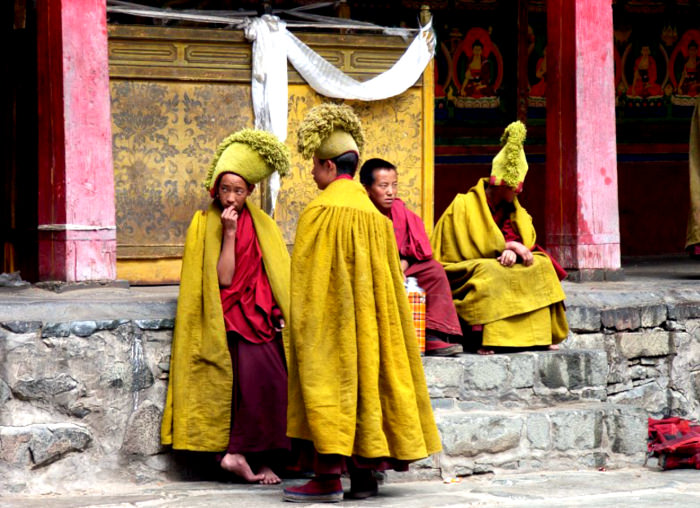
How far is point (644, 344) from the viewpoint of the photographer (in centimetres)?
789

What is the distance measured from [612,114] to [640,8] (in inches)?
110

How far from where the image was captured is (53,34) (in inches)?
277

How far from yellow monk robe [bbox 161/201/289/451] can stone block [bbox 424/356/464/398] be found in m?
1.00

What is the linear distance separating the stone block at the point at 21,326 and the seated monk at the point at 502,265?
2.37 m

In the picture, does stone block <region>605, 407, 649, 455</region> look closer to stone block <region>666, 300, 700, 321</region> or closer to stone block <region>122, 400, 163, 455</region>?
stone block <region>666, 300, 700, 321</region>

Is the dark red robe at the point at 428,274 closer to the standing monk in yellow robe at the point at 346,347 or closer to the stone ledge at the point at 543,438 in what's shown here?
the stone ledge at the point at 543,438

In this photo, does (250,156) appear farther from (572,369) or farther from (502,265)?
(572,369)

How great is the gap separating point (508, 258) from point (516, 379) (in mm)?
705

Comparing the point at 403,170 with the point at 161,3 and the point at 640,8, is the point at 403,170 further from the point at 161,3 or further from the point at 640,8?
the point at 640,8

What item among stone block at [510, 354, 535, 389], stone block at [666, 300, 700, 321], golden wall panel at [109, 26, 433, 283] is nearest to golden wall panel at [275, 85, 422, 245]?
golden wall panel at [109, 26, 433, 283]

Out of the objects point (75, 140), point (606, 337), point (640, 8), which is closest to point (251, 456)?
point (75, 140)

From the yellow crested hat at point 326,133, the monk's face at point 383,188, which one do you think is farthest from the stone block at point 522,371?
the yellow crested hat at point 326,133

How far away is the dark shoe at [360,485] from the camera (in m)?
5.43

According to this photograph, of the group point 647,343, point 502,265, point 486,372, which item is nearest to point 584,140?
point 647,343
